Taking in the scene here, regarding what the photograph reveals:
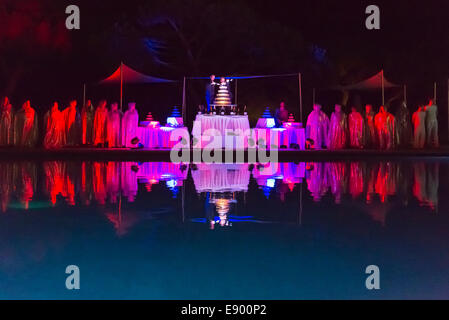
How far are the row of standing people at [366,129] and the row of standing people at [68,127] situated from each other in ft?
14.5

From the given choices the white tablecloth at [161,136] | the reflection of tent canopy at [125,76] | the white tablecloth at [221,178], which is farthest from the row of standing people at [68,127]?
the white tablecloth at [221,178]

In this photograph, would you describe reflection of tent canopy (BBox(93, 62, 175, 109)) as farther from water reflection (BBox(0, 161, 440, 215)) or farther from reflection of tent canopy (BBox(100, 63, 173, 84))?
water reflection (BBox(0, 161, 440, 215))

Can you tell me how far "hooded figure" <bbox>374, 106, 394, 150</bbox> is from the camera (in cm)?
1388

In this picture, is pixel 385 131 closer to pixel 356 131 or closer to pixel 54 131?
pixel 356 131

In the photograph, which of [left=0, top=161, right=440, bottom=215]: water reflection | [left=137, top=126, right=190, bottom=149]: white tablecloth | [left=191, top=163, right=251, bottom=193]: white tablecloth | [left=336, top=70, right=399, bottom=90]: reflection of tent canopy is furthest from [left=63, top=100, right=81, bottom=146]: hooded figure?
[left=336, top=70, right=399, bottom=90]: reflection of tent canopy

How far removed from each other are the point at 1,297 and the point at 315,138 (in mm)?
12048

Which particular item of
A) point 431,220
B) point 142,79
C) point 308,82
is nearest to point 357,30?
point 308,82

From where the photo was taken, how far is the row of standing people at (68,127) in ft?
45.0

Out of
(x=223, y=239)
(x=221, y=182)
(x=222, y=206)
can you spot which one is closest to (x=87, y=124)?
(x=221, y=182)

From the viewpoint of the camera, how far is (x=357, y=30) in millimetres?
17812
